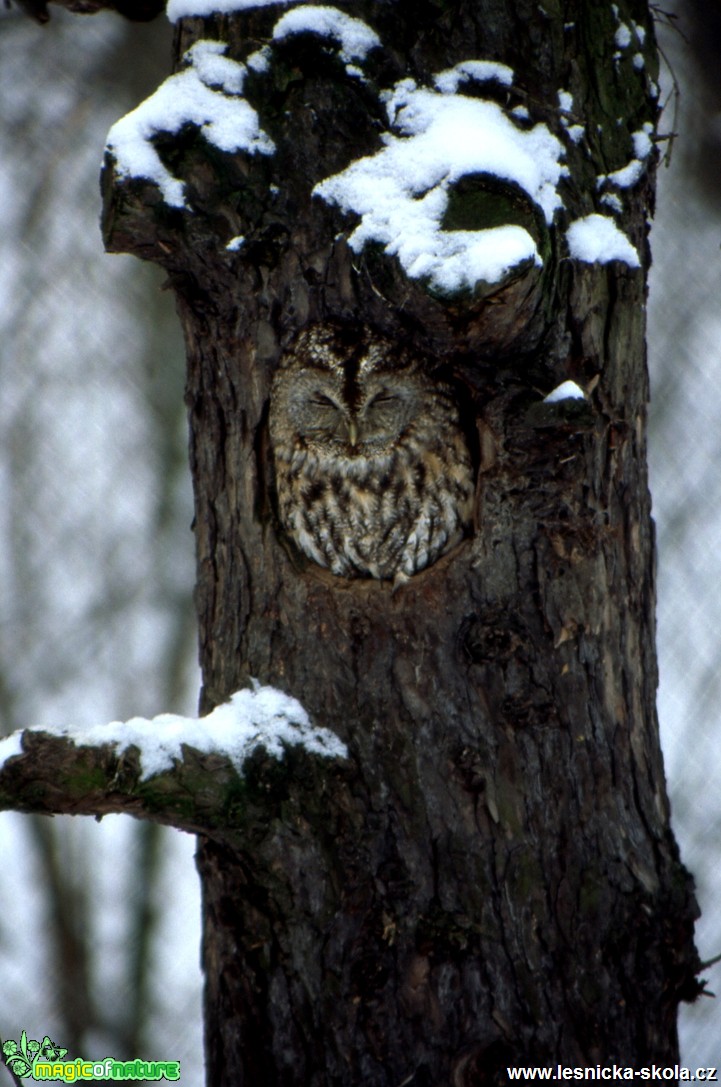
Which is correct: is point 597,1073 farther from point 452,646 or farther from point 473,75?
point 473,75

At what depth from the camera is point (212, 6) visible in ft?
7.65

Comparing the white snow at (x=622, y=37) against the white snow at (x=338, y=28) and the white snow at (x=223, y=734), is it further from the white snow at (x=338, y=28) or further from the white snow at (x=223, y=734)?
the white snow at (x=223, y=734)

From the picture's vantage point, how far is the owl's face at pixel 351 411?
2.74 metres

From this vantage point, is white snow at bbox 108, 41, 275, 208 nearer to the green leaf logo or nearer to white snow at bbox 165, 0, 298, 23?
white snow at bbox 165, 0, 298, 23

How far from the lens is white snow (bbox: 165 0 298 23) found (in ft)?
7.54

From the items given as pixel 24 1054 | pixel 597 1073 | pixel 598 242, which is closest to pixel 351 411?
pixel 598 242

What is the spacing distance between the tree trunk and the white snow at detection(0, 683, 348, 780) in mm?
39

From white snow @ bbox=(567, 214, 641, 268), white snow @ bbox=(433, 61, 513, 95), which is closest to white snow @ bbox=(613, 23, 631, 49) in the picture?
white snow @ bbox=(433, 61, 513, 95)

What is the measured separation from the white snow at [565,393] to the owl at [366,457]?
2.09 feet

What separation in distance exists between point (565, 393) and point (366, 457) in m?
0.90

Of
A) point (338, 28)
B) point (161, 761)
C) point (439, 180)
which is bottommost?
point (161, 761)

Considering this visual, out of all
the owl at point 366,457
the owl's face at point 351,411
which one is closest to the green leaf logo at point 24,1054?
the owl at point 366,457

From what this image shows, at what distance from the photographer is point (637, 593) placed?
2.28 meters

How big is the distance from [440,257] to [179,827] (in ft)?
3.69
